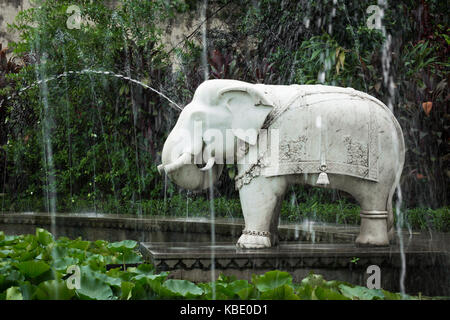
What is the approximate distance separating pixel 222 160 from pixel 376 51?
434cm

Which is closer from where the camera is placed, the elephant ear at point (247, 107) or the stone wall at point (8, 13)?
the elephant ear at point (247, 107)

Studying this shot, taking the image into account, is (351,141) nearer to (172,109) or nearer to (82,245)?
(82,245)

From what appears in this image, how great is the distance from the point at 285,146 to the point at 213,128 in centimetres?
48

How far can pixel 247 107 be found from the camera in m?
3.52

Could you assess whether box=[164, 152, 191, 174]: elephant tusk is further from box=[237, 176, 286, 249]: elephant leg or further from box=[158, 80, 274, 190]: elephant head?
box=[237, 176, 286, 249]: elephant leg

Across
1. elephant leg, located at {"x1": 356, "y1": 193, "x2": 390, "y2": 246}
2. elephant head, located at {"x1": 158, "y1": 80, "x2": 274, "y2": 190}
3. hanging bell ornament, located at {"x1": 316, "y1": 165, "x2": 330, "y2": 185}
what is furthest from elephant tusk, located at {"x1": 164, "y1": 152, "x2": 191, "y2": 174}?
elephant leg, located at {"x1": 356, "y1": 193, "x2": 390, "y2": 246}

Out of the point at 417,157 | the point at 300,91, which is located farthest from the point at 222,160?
the point at 417,157

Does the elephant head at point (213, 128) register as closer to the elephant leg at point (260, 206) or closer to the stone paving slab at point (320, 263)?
the elephant leg at point (260, 206)

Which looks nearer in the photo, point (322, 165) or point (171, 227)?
point (322, 165)

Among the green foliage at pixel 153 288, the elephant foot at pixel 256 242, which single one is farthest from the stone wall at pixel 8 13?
the green foliage at pixel 153 288

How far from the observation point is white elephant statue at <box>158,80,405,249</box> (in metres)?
3.43

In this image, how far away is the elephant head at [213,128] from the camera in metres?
3.50

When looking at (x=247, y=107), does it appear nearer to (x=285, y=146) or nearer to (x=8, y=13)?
(x=285, y=146)

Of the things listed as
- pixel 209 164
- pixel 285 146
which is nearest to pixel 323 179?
pixel 285 146
